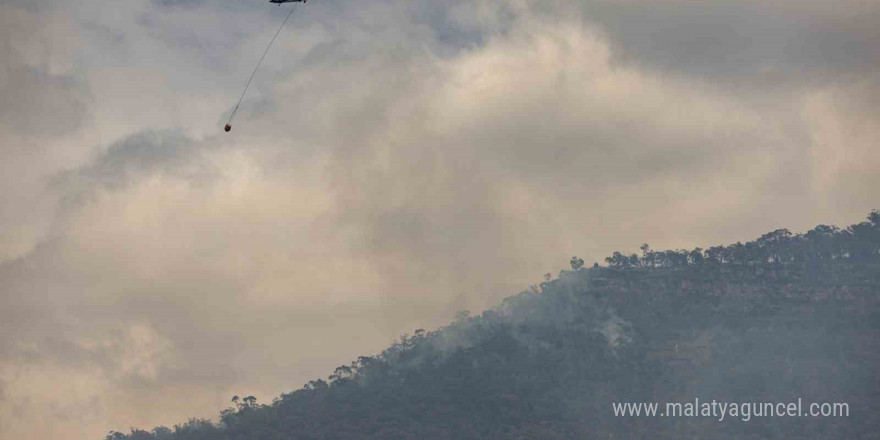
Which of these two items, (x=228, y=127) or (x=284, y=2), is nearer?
(x=228, y=127)

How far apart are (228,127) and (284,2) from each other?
19658mm

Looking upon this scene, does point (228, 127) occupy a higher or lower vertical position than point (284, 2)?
lower

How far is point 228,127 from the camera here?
14325 centimetres

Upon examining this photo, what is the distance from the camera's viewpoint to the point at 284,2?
15388 cm
